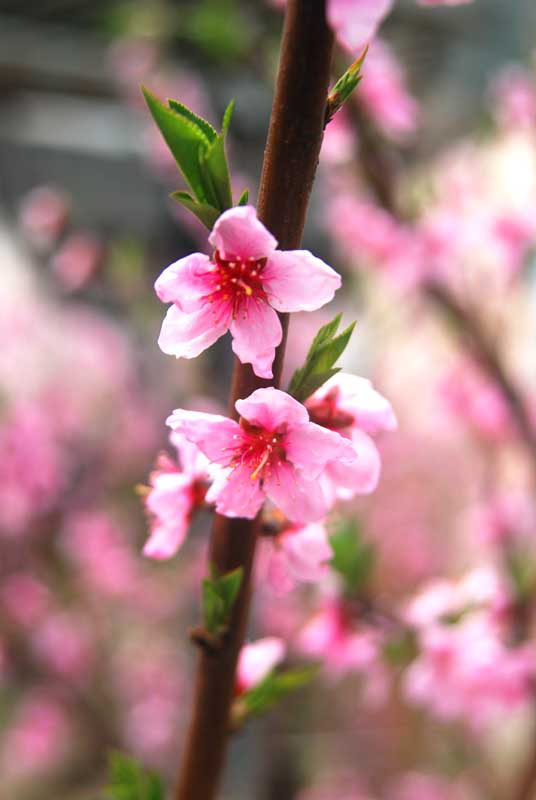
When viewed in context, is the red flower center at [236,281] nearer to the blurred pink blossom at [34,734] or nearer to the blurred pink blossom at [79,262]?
the blurred pink blossom at [79,262]

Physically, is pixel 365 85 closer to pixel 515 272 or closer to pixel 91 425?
pixel 515 272

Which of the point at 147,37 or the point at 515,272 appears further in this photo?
the point at 147,37

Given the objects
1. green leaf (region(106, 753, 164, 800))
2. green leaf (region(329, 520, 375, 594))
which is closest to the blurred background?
green leaf (region(329, 520, 375, 594))

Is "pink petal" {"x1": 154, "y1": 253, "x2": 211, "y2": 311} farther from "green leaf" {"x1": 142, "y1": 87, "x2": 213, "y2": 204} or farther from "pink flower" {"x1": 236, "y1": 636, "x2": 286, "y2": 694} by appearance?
"pink flower" {"x1": 236, "y1": 636, "x2": 286, "y2": 694}

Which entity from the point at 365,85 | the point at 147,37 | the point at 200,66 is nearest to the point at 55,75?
the point at 200,66

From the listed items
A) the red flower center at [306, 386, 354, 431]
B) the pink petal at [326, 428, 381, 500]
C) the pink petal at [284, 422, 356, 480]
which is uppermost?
the red flower center at [306, 386, 354, 431]

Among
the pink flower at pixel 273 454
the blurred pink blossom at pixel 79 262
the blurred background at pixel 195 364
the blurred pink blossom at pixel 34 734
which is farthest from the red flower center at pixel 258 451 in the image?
the blurred pink blossom at pixel 34 734

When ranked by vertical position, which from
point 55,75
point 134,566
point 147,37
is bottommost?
point 134,566
